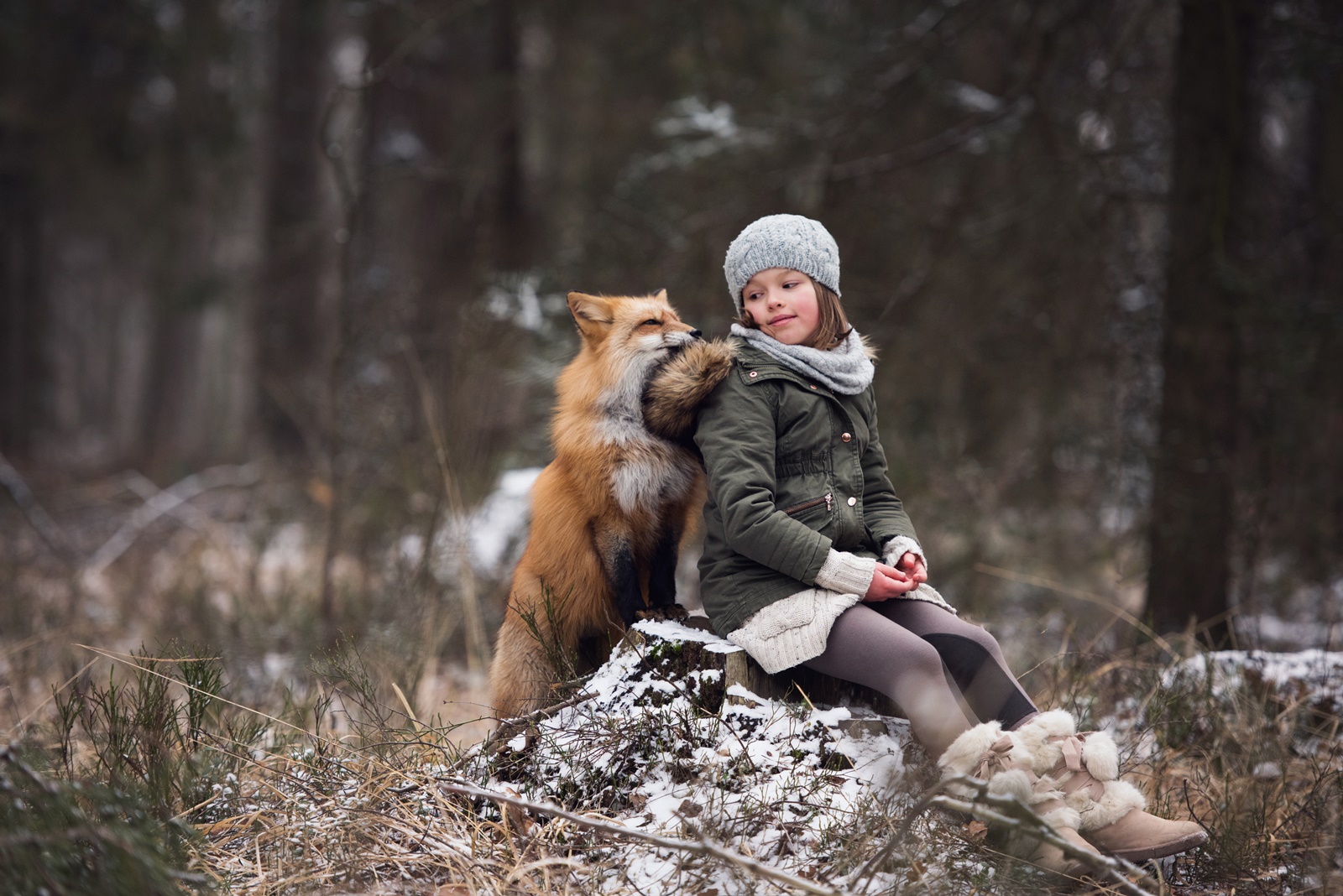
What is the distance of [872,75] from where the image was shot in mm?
6340

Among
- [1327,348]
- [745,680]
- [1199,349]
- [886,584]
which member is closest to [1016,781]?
[886,584]

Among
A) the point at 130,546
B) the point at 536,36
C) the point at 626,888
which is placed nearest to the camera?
the point at 626,888

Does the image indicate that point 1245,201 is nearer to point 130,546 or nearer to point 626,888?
point 626,888

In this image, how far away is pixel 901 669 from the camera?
2.70 metres

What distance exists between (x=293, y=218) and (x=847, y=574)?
1175 centimetres

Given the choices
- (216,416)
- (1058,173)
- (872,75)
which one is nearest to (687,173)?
(872,75)

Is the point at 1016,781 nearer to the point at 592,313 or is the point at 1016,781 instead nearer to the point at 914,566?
the point at 914,566

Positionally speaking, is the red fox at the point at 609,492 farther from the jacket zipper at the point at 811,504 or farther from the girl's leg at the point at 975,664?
the girl's leg at the point at 975,664

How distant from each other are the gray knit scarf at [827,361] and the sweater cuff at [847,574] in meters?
0.59

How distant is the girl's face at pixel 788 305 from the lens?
3.10m

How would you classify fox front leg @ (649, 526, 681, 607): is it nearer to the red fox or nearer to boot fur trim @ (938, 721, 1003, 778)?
the red fox

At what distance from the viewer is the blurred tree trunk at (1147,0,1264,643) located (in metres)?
5.16

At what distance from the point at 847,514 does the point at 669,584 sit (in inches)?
27.5

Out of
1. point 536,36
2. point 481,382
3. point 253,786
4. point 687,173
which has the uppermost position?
point 536,36
